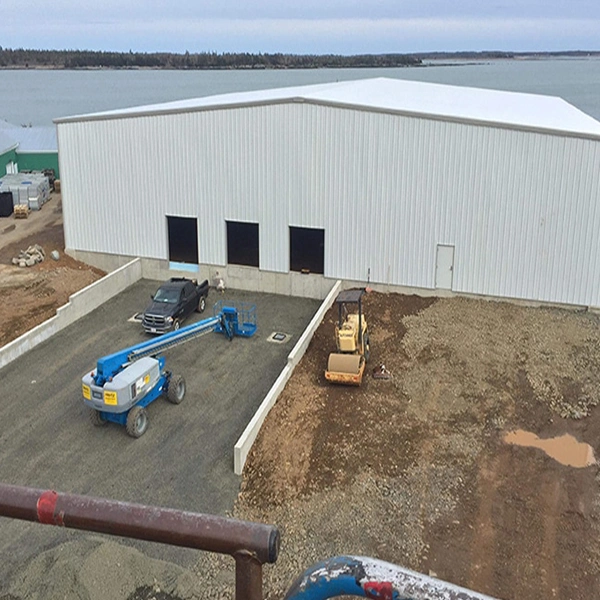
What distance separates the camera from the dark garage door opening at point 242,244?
26656mm

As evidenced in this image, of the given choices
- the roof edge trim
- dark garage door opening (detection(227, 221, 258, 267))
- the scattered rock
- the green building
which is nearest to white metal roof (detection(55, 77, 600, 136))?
the roof edge trim

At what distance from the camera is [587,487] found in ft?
46.8

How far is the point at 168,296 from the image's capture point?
75.1 ft

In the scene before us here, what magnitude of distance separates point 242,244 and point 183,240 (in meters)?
2.64

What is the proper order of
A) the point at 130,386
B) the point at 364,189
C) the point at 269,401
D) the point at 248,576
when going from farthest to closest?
the point at 364,189
the point at 269,401
the point at 130,386
the point at 248,576

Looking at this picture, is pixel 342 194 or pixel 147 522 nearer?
pixel 147 522

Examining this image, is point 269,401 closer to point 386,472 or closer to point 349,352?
point 349,352

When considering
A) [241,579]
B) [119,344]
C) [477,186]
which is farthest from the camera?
[477,186]

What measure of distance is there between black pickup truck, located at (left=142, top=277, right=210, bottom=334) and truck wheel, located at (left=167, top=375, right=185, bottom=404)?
4411 millimetres

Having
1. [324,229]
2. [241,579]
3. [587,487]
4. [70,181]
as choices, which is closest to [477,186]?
[324,229]

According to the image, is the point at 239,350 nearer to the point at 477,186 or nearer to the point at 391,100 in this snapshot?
the point at 477,186

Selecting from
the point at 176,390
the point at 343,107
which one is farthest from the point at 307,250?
the point at 176,390

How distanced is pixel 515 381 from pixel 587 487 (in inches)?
187

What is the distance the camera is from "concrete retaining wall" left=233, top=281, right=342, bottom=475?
49.0 feet
